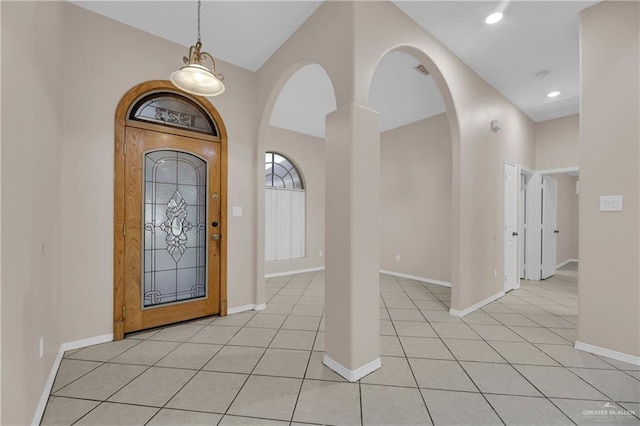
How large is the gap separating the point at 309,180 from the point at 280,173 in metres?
0.71

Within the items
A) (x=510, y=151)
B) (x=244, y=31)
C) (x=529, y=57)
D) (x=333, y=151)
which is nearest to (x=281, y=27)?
(x=244, y=31)

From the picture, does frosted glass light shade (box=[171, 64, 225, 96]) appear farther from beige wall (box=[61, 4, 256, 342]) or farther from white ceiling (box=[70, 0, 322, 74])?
beige wall (box=[61, 4, 256, 342])

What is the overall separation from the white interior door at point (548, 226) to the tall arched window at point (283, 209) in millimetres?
4992

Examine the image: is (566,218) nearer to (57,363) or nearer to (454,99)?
(454,99)

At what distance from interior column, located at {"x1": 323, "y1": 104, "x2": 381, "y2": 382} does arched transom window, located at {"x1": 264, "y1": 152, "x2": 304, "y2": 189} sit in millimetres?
3679

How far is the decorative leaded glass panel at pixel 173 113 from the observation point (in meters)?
2.74

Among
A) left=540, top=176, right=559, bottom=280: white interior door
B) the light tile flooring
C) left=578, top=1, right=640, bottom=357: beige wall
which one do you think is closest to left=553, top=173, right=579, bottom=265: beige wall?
left=540, top=176, right=559, bottom=280: white interior door

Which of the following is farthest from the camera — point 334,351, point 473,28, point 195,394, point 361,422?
point 473,28

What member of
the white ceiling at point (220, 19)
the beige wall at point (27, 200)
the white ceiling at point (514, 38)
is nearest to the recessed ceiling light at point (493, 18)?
the white ceiling at point (514, 38)

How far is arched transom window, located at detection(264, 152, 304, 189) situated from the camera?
18.5 ft

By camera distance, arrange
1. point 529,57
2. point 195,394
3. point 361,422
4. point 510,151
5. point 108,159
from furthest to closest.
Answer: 1. point 510,151
2. point 529,57
3. point 108,159
4. point 195,394
5. point 361,422

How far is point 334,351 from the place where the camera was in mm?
2068

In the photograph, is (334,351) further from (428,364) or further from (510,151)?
(510,151)

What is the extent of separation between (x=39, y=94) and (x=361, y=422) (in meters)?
2.81
